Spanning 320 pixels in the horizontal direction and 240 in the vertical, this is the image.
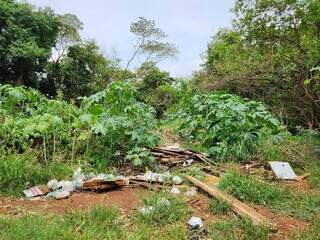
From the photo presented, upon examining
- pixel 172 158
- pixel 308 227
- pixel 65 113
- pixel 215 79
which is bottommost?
pixel 308 227

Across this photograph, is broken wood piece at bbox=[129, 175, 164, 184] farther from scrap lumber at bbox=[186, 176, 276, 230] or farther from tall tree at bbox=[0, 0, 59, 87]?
tall tree at bbox=[0, 0, 59, 87]

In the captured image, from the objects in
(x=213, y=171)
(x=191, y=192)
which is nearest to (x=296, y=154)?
(x=213, y=171)

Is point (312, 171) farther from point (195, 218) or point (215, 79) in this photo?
point (215, 79)

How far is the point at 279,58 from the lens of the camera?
33.9 feet

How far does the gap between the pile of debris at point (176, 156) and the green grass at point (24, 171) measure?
1.23m

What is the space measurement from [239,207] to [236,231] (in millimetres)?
401

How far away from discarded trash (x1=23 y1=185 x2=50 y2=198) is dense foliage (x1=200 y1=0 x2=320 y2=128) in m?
6.22

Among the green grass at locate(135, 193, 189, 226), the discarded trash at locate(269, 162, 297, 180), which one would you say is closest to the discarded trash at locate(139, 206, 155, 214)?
the green grass at locate(135, 193, 189, 226)

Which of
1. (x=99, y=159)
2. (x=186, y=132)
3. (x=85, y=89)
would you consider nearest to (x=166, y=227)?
(x=99, y=159)

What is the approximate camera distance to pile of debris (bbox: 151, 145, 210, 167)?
221 inches

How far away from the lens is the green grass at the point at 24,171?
4367mm

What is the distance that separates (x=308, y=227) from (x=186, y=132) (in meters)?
4.27

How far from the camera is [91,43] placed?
1039 inches

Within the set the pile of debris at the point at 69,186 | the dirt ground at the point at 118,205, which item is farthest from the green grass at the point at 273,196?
the pile of debris at the point at 69,186
